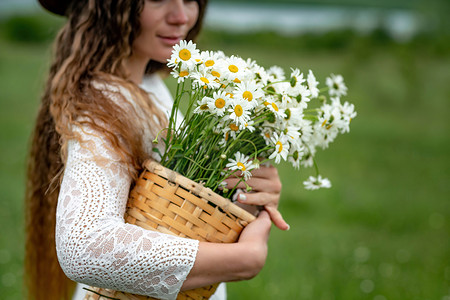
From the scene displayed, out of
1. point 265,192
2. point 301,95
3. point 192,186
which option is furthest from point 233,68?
point 265,192

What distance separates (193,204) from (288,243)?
3634 millimetres

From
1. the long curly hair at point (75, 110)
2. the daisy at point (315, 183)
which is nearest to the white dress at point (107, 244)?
the long curly hair at point (75, 110)

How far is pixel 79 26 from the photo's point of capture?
185 cm

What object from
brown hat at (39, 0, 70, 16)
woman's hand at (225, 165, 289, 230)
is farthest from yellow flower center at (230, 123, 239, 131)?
brown hat at (39, 0, 70, 16)

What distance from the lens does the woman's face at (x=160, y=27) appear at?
1.80 metres

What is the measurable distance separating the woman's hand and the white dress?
310 mm

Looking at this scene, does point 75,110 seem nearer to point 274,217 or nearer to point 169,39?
point 169,39

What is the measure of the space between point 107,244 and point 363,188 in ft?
19.1

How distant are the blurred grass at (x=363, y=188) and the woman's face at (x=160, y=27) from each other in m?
0.58

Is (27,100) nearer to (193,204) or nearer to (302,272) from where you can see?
(302,272)

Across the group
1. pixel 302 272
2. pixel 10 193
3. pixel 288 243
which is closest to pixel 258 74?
pixel 302 272

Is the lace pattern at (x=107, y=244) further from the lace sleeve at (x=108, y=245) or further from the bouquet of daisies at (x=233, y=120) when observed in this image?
the bouquet of daisies at (x=233, y=120)

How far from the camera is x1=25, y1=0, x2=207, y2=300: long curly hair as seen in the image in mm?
1552

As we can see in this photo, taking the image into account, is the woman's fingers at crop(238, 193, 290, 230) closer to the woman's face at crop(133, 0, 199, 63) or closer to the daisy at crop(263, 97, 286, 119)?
the daisy at crop(263, 97, 286, 119)
